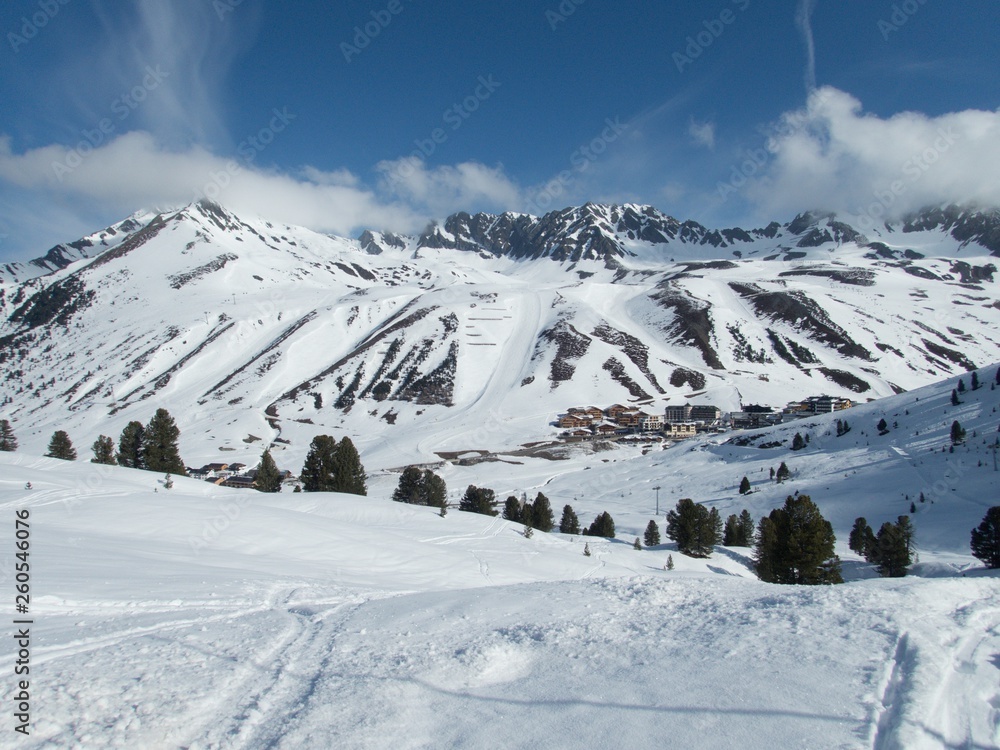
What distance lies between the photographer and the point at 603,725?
5.36 meters

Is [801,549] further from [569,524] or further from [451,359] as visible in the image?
[451,359]

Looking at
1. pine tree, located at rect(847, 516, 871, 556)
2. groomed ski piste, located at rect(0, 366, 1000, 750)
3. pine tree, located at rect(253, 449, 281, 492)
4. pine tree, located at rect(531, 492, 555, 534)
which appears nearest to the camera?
groomed ski piste, located at rect(0, 366, 1000, 750)

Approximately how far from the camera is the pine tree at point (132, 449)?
42.0 meters

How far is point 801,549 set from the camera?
25.6 meters

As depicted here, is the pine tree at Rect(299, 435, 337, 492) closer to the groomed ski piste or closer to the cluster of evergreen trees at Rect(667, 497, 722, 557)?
the groomed ski piste

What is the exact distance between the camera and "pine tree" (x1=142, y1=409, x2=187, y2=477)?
42.1 metres

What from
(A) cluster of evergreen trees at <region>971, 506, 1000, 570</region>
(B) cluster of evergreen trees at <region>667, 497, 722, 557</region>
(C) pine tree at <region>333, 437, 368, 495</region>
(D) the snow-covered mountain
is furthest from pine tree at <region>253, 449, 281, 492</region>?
(A) cluster of evergreen trees at <region>971, 506, 1000, 570</region>

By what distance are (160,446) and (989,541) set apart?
182 feet

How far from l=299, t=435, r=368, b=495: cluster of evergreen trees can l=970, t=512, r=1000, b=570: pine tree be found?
40358 mm

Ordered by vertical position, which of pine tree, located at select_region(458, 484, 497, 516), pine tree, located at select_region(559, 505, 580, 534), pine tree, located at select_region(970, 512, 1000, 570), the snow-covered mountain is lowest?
pine tree, located at select_region(559, 505, 580, 534)

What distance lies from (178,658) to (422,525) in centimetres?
1929

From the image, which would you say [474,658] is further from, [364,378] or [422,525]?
[364,378]

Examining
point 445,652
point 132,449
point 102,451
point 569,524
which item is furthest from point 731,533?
point 102,451

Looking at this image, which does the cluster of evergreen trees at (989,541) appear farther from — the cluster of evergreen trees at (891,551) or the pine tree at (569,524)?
the pine tree at (569,524)
